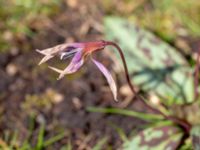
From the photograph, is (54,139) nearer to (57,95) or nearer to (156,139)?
(57,95)

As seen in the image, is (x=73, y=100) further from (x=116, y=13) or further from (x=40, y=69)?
(x=116, y=13)

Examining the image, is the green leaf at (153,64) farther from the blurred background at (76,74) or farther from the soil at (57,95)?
the soil at (57,95)

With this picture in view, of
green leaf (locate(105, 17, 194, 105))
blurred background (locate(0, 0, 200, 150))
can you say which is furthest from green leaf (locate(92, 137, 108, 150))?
green leaf (locate(105, 17, 194, 105))

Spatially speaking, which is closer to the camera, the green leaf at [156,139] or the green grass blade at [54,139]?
the green leaf at [156,139]

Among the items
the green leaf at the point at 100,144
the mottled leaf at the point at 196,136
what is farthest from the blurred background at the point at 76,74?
the mottled leaf at the point at 196,136

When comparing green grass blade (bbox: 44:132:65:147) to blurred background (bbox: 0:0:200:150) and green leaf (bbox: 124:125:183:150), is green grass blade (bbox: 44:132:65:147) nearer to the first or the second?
blurred background (bbox: 0:0:200:150)

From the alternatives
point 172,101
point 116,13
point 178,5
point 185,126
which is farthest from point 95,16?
point 185,126
